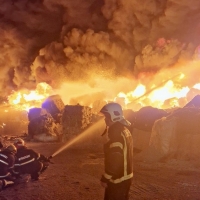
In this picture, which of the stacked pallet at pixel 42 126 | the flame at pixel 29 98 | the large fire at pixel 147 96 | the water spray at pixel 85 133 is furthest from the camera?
the flame at pixel 29 98

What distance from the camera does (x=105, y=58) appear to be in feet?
102

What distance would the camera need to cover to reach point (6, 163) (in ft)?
22.7

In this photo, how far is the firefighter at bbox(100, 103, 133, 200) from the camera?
13.5 ft

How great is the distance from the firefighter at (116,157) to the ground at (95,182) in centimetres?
249

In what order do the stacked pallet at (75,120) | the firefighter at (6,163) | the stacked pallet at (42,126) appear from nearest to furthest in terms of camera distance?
the firefighter at (6,163), the stacked pallet at (75,120), the stacked pallet at (42,126)

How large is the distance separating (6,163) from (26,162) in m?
0.76

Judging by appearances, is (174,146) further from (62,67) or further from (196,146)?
(62,67)

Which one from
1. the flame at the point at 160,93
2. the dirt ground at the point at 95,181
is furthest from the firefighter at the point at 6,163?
the flame at the point at 160,93

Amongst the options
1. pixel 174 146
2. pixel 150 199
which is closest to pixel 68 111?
pixel 174 146

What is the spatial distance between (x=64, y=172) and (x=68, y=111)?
6.10m

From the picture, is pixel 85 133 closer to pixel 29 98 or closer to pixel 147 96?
pixel 147 96

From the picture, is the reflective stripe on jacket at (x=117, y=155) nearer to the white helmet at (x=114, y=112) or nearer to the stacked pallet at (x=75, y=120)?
the white helmet at (x=114, y=112)

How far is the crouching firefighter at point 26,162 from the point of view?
24.7ft

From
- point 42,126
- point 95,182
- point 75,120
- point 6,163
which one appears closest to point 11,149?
point 6,163
